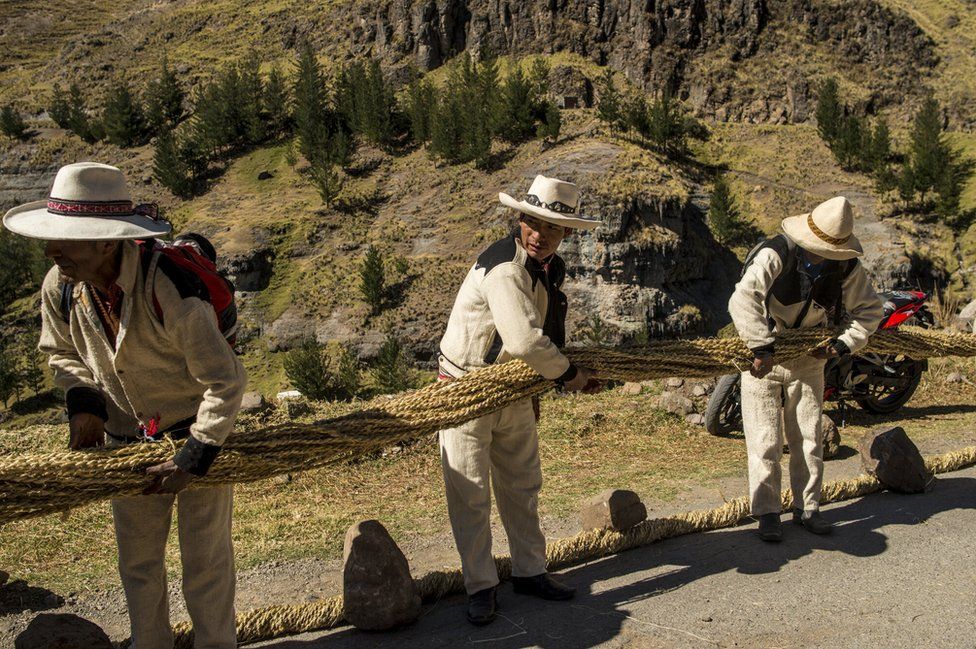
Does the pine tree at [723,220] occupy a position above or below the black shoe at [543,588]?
below

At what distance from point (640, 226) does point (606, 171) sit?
3699 mm

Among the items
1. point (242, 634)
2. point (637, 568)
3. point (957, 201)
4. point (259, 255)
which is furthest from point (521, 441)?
point (957, 201)

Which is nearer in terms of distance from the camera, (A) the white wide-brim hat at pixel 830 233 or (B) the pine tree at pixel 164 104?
(A) the white wide-brim hat at pixel 830 233

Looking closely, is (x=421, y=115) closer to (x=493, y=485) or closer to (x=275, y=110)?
(x=275, y=110)

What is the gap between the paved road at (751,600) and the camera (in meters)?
3.50

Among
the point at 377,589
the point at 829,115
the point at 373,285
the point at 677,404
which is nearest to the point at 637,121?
the point at 829,115

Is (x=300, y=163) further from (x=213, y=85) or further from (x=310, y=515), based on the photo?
(x=310, y=515)

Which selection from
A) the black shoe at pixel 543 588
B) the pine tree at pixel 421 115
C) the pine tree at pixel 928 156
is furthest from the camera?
the pine tree at pixel 421 115

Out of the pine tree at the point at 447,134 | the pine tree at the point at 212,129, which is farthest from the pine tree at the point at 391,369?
the pine tree at the point at 212,129

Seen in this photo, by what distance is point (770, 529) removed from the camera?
457 cm

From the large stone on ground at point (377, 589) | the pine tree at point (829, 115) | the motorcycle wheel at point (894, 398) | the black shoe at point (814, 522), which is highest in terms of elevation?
the large stone on ground at point (377, 589)

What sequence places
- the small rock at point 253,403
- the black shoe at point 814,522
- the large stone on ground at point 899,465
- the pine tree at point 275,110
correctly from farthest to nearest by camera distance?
the pine tree at point 275,110
the small rock at point 253,403
the large stone on ground at point 899,465
the black shoe at point 814,522

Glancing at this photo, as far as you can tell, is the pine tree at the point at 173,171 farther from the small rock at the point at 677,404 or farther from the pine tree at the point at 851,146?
the small rock at the point at 677,404

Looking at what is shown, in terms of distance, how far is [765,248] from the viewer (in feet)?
14.9
